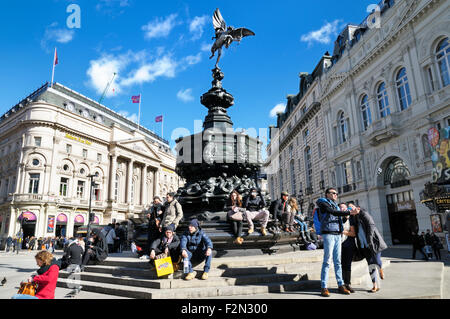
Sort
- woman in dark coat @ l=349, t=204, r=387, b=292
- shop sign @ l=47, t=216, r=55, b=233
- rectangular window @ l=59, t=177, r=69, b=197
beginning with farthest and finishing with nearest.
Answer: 1. rectangular window @ l=59, t=177, r=69, b=197
2. shop sign @ l=47, t=216, r=55, b=233
3. woman in dark coat @ l=349, t=204, r=387, b=292

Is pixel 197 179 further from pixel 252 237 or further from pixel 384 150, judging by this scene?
pixel 384 150

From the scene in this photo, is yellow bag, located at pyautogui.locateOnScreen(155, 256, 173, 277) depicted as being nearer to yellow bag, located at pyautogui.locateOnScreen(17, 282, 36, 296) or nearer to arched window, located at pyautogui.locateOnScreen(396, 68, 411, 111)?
yellow bag, located at pyautogui.locateOnScreen(17, 282, 36, 296)

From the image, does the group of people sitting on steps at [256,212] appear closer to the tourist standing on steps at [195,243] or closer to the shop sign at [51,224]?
the tourist standing on steps at [195,243]

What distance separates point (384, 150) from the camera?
2542 cm

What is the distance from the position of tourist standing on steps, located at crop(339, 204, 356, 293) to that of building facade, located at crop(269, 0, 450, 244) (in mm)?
19502

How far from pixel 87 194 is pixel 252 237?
1807 inches

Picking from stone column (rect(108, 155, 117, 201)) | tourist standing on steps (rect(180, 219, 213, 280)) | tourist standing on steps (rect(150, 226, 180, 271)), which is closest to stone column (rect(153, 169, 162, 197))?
stone column (rect(108, 155, 117, 201))

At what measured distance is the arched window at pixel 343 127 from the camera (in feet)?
102

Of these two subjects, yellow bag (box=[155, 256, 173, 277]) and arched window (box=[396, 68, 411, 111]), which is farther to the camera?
arched window (box=[396, 68, 411, 111])

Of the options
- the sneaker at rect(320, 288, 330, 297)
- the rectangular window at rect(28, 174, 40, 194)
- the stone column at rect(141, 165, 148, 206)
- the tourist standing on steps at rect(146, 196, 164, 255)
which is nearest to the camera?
the sneaker at rect(320, 288, 330, 297)

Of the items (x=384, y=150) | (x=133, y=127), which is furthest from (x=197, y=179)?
(x=133, y=127)

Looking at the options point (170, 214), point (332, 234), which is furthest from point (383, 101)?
point (170, 214)

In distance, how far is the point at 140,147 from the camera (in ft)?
189

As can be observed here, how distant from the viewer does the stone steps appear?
191 inches
